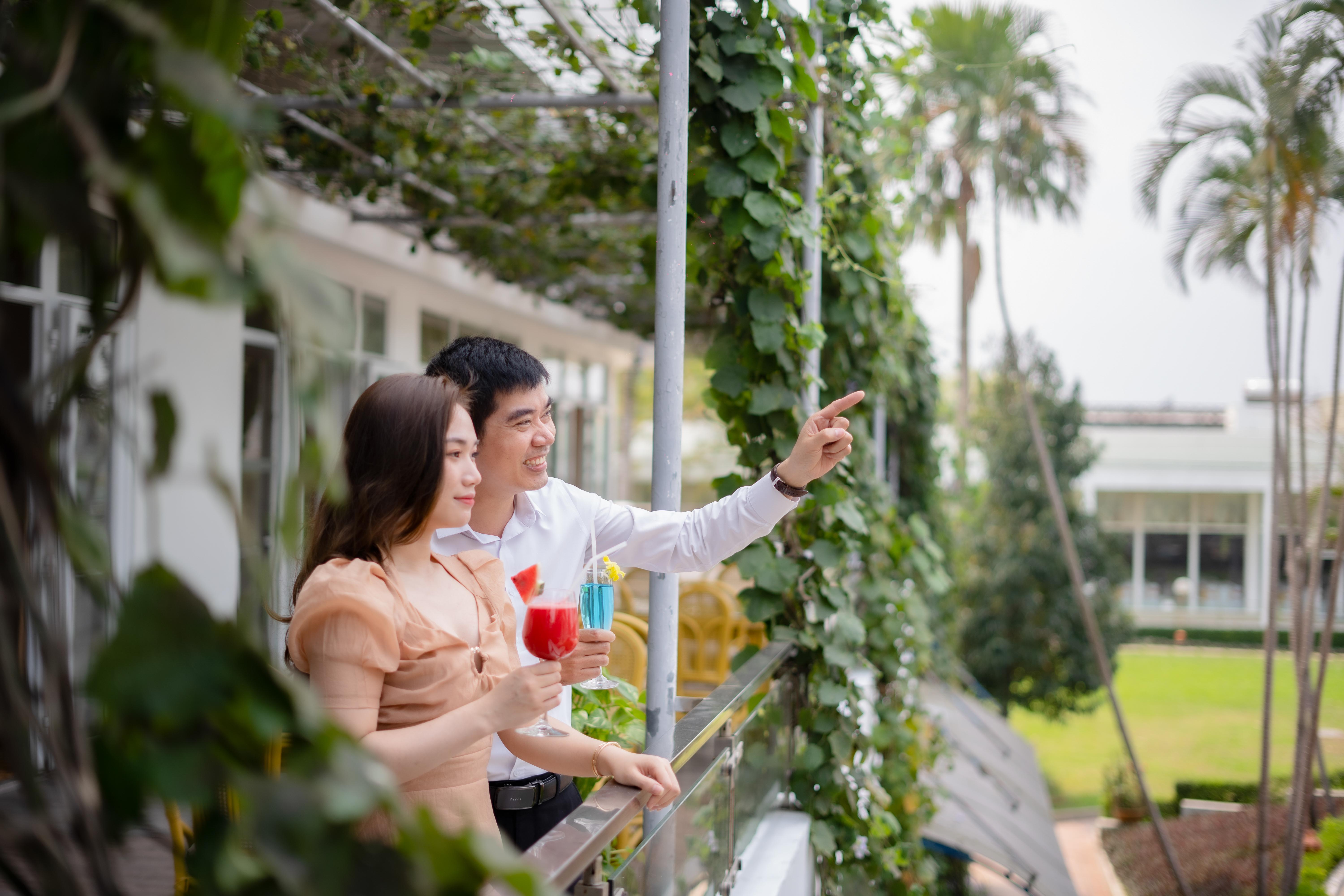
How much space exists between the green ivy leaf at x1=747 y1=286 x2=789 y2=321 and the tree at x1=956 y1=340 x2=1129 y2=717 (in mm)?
13707

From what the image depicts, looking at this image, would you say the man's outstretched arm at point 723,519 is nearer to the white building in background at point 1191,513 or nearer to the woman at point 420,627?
the woman at point 420,627

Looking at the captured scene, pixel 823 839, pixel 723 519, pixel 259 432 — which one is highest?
pixel 259 432

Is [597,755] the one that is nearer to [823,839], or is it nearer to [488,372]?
[488,372]

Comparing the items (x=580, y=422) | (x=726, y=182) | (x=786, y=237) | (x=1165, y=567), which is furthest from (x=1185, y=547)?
(x=726, y=182)

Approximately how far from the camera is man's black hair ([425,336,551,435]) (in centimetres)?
235

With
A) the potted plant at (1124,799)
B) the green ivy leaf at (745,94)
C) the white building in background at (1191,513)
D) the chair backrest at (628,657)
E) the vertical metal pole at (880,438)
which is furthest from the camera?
the white building in background at (1191,513)

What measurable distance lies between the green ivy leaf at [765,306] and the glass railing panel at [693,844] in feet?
4.60

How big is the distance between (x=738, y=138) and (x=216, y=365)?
4343mm

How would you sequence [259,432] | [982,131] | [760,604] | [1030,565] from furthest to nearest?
[1030,565]
[982,131]
[259,432]
[760,604]

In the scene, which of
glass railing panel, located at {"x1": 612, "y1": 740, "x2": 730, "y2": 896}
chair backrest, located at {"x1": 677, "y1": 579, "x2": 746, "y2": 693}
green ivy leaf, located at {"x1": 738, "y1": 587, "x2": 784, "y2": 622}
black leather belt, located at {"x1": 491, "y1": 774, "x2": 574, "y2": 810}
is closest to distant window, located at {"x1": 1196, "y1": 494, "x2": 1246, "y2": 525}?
chair backrest, located at {"x1": 677, "y1": 579, "x2": 746, "y2": 693}

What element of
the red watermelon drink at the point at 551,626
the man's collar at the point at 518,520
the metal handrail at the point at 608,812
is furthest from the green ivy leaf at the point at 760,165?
the red watermelon drink at the point at 551,626

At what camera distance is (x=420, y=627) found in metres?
1.65

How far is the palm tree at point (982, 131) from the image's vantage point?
12.5 m

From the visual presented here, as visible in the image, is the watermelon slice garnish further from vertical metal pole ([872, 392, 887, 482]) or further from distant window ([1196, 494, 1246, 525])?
distant window ([1196, 494, 1246, 525])
